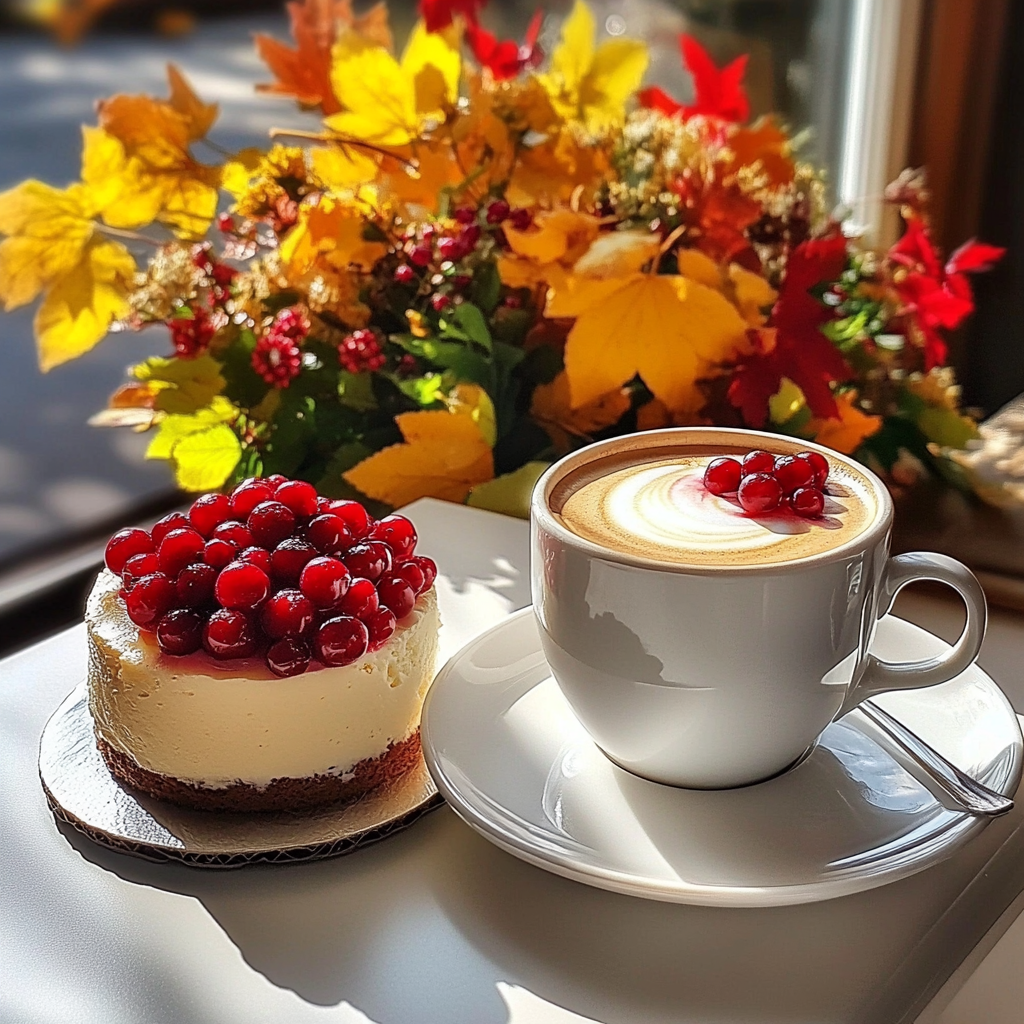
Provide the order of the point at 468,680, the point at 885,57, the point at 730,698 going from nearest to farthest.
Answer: the point at 730,698, the point at 468,680, the point at 885,57

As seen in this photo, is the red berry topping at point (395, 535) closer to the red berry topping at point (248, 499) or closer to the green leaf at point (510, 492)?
the red berry topping at point (248, 499)

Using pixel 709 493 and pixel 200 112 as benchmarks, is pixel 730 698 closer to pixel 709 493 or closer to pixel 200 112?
pixel 709 493

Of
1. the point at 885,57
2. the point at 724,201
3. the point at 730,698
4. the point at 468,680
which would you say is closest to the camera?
the point at 730,698

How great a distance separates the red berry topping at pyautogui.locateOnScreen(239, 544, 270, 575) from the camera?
0.53 meters

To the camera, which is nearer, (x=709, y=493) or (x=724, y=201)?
(x=709, y=493)

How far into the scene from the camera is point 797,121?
1.79m

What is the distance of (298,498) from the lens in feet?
1.87

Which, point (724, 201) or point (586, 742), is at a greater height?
point (724, 201)

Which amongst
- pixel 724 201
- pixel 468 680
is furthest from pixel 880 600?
pixel 724 201

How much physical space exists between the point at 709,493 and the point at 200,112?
532 millimetres

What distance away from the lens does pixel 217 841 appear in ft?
1.66

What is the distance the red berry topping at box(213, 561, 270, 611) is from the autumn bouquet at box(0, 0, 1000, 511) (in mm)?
317

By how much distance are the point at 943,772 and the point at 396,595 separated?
0.24m

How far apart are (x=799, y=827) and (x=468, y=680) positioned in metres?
0.17
